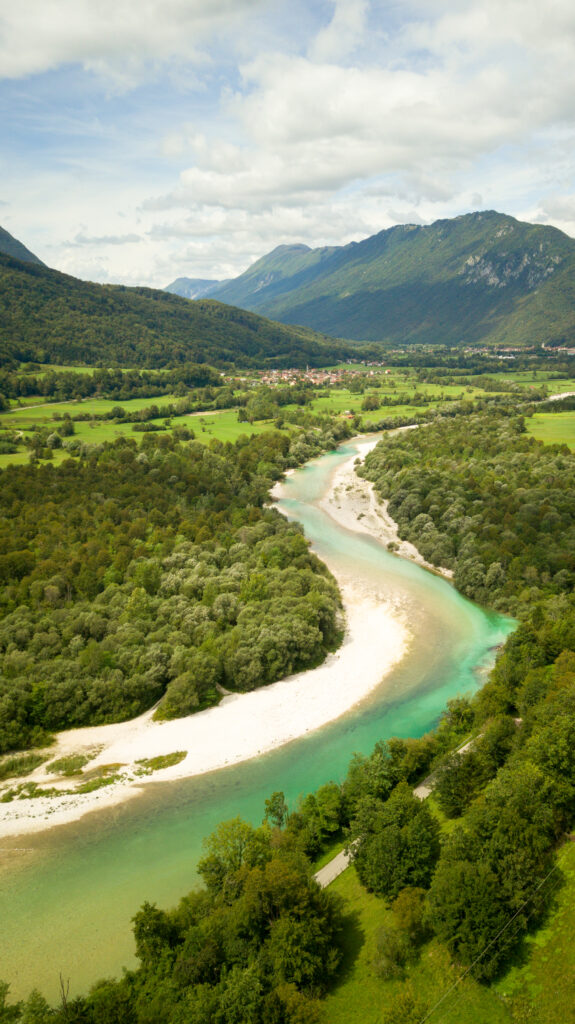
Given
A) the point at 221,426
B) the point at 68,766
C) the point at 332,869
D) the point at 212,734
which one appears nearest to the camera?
the point at 332,869

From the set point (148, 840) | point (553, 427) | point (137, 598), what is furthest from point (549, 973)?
point (553, 427)

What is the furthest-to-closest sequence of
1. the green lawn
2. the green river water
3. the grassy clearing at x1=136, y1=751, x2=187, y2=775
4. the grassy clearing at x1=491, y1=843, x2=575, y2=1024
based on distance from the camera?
1. the green lawn
2. the grassy clearing at x1=136, y1=751, x2=187, y2=775
3. the green river water
4. the grassy clearing at x1=491, y1=843, x2=575, y2=1024

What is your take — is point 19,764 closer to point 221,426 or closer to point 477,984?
point 477,984

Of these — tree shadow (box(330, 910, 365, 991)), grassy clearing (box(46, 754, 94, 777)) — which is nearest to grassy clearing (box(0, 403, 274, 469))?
grassy clearing (box(46, 754, 94, 777))

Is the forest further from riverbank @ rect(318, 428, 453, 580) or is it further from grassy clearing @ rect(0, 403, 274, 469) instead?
grassy clearing @ rect(0, 403, 274, 469)

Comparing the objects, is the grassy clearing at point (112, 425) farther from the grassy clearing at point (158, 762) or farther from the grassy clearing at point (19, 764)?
the grassy clearing at point (158, 762)

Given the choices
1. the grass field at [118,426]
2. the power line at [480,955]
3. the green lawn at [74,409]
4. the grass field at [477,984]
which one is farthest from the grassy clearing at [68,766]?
the green lawn at [74,409]

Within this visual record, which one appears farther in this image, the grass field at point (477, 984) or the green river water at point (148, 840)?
the green river water at point (148, 840)
